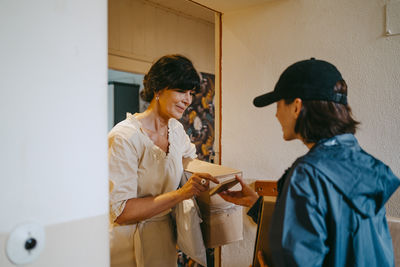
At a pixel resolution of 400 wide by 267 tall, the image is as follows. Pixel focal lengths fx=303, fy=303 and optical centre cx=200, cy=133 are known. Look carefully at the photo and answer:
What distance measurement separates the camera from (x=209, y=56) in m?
3.72

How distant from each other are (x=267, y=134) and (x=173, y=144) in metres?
0.60

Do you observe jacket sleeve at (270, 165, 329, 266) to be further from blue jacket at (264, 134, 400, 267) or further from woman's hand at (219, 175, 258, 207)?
woman's hand at (219, 175, 258, 207)

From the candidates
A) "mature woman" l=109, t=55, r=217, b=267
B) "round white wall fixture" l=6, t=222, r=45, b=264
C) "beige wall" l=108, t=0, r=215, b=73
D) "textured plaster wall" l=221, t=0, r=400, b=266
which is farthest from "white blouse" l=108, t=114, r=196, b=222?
"beige wall" l=108, t=0, r=215, b=73

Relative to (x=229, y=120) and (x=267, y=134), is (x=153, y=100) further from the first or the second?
(x=267, y=134)

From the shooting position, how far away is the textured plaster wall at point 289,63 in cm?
147

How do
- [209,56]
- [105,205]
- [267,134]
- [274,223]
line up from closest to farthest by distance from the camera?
[105,205], [274,223], [267,134], [209,56]

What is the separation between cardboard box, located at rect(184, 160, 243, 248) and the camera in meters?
1.50

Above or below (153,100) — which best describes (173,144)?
below

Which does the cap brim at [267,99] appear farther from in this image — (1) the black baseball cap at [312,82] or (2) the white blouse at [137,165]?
(2) the white blouse at [137,165]

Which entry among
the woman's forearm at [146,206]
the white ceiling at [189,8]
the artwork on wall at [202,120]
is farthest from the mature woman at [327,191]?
the artwork on wall at [202,120]

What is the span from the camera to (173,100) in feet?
5.00

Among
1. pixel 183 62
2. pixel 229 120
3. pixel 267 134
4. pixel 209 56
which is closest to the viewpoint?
pixel 183 62

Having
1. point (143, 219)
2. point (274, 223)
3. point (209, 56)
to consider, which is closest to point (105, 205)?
point (274, 223)

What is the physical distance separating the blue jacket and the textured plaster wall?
2.42 feet
